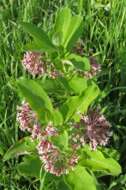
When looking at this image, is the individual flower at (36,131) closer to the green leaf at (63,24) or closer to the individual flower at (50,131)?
the individual flower at (50,131)

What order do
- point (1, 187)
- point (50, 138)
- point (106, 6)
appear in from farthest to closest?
point (106, 6) → point (1, 187) → point (50, 138)

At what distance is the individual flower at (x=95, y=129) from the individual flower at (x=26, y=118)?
6.4 inches

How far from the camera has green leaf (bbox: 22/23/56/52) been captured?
1.55 m

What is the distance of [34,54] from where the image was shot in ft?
5.33

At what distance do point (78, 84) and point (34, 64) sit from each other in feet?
0.53

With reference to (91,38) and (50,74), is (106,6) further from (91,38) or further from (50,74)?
(50,74)

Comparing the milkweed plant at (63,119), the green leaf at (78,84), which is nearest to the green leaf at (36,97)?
the milkweed plant at (63,119)

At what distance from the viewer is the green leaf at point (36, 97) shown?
1.48m

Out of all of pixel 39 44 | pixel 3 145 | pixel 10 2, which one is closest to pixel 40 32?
pixel 39 44

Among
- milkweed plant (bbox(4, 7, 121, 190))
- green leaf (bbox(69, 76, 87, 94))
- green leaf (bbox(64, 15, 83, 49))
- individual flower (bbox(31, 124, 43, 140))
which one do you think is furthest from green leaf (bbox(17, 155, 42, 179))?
green leaf (bbox(64, 15, 83, 49))

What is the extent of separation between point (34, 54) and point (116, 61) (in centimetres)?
61

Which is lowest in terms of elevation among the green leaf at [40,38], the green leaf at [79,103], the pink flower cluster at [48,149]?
the pink flower cluster at [48,149]

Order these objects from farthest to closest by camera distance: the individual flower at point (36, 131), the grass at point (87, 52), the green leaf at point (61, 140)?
the grass at point (87, 52) → the individual flower at point (36, 131) → the green leaf at point (61, 140)

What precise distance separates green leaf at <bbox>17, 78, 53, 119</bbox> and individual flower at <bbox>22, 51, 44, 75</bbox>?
0.10 metres
